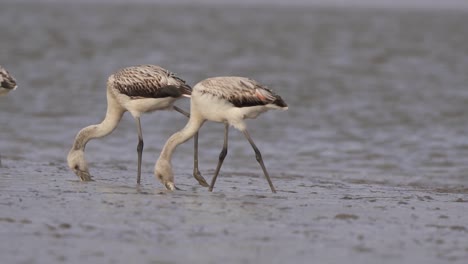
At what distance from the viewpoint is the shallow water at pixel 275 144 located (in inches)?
342

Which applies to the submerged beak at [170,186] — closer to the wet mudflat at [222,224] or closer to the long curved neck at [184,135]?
the wet mudflat at [222,224]

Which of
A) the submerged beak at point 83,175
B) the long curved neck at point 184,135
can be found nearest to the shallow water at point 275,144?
the submerged beak at point 83,175

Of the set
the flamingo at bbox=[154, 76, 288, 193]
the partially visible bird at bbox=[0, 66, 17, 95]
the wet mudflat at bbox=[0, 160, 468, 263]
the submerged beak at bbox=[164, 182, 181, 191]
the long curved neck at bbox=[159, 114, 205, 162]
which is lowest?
the wet mudflat at bbox=[0, 160, 468, 263]

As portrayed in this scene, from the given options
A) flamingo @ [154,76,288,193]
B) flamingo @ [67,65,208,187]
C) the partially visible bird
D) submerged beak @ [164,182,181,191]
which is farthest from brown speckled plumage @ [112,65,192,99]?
the partially visible bird

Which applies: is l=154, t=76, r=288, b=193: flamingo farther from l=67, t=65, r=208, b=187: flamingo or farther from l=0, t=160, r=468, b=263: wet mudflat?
l=67, t=65, r=208, b=187: flamingo

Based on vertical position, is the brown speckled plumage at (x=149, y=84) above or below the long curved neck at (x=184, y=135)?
above

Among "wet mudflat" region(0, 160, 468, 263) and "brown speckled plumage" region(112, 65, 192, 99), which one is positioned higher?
"brown speckled plumage" region(112, 65, 192, 99)

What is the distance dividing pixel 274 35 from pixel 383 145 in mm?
29331

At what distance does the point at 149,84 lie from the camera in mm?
11836

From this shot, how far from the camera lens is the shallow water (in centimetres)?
869

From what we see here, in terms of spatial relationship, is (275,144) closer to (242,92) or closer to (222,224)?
(242,92)

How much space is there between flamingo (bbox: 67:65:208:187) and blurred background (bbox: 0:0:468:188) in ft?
1.40

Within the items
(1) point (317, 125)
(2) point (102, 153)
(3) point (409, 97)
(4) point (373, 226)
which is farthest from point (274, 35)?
(4) point (373, 226)

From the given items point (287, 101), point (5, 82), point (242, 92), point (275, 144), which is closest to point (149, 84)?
point (242, 92)
